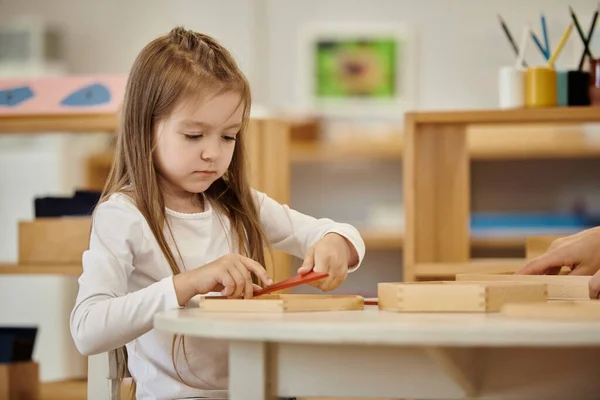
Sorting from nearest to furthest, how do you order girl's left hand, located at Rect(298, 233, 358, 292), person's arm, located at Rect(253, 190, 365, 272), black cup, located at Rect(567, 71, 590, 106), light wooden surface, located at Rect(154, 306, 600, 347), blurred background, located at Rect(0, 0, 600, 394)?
light wooden surface, located at Rect(154, 306, 600, 347), girl's left hand, located at Rect(298, 233, 358, 292), person's arm, located at Rect(253, 190, 365, 272), black cup, located at Rect(567, 71, 590, 106), blurred background, located at Rect(0, 0, 600, 394)

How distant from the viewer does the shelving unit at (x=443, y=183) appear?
2422 mm

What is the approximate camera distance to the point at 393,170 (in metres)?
5.10

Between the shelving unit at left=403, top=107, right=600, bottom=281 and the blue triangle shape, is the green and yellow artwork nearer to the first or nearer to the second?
the shelving unit at left=403, top=107, right=600, bottom=281

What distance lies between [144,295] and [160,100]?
15.0 inches

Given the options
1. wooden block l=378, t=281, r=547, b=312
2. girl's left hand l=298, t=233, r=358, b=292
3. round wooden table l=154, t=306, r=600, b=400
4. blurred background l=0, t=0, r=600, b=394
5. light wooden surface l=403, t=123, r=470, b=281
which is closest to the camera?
round wooden table l=154, t=306, r=600, b=400

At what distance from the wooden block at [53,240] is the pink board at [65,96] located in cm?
31

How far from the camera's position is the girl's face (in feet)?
4.72

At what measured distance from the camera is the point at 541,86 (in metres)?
2.43

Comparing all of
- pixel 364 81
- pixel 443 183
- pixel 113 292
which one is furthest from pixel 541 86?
pixel 364 81

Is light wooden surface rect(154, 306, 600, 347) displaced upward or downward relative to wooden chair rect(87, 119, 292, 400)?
downward

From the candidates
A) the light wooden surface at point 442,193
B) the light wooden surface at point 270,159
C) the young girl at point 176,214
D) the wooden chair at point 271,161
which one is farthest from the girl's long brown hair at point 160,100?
the light wooden surface at point 442,193

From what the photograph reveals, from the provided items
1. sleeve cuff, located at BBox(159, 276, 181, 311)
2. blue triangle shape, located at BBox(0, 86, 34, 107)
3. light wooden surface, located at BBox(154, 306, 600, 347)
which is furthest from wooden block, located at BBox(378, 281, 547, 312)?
blue triangle shape, located at BBox(0, 86, 34, 107)

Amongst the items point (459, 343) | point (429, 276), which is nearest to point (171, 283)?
point (459, 343)

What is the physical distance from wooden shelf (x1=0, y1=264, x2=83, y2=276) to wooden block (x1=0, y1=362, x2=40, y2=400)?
287 mm
